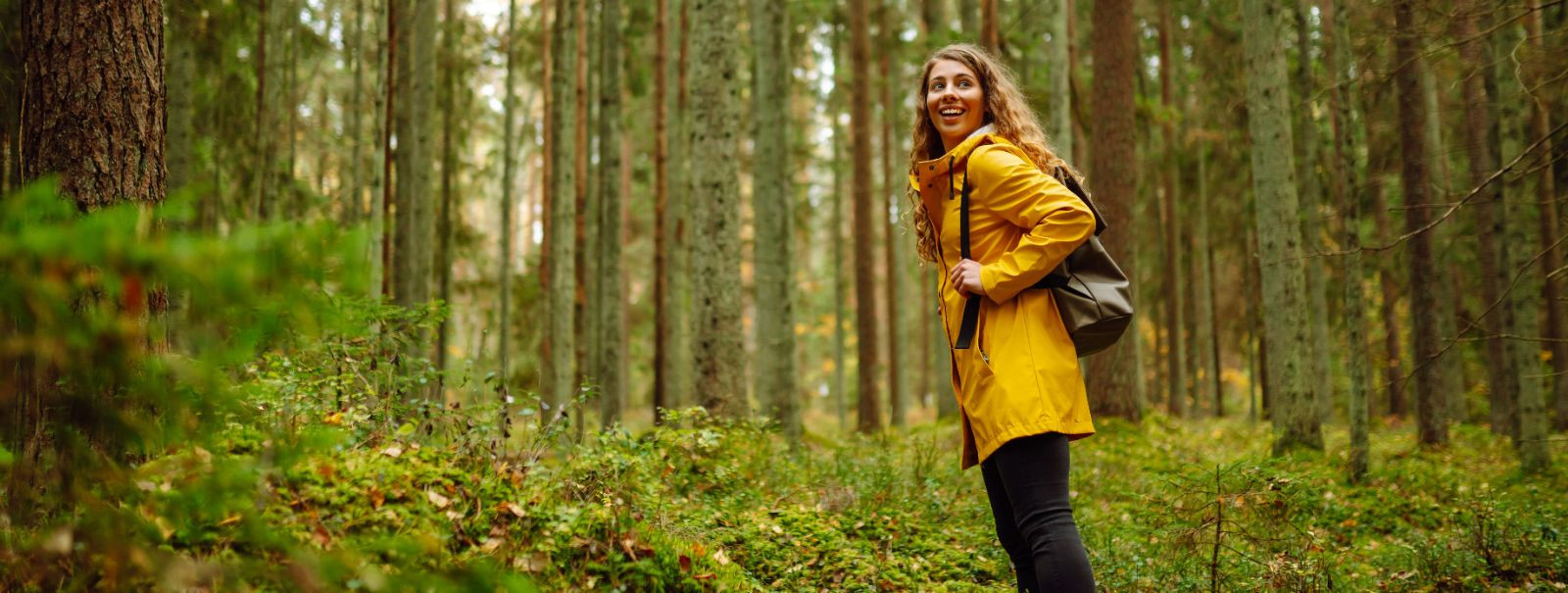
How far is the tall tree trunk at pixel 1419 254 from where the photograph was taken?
34.8ft

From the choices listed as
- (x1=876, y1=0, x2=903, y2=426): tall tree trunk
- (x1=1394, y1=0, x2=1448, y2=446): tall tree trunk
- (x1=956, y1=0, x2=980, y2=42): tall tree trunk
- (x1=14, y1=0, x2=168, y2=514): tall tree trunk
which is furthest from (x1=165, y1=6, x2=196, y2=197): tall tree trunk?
(x1=1394, y1=0, x2=1448, y2=446): tall tree trunk

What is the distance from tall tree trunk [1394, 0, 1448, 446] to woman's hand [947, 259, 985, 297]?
9.96m

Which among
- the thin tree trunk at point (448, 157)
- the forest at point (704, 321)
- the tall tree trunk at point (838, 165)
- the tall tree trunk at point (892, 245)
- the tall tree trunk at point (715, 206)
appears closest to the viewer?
the forest at point (704, 321)

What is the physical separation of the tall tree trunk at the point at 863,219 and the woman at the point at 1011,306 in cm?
1134

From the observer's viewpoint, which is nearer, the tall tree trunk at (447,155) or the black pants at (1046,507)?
the black pants at (1046,507)

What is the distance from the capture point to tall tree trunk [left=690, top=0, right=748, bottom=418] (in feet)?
27.9

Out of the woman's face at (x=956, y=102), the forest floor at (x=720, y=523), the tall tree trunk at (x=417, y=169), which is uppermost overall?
the tall tree trunk at (x=417, y=169)

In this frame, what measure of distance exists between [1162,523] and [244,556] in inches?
177

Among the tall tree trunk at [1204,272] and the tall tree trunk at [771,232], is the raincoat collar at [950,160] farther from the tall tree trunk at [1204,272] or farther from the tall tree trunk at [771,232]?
the tall tree trunk at [1204,272]

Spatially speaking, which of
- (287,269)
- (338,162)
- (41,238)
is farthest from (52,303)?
(338,162)

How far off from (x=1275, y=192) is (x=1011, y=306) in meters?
6.91

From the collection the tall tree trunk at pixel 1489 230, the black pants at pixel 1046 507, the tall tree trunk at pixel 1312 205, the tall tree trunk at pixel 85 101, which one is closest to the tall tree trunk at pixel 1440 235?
the tall tree trunk at pixel 1489 230

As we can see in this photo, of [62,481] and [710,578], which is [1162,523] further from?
[62,481]

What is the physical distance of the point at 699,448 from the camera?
20.0ft
